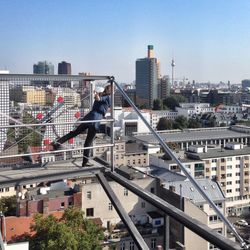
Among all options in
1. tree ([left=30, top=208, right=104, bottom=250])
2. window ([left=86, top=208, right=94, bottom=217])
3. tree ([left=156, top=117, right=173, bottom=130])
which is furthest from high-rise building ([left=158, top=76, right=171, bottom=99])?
tree ([left=30, top=208, right=104, bottom=250])

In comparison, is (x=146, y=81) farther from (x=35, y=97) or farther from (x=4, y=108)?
(x=4, y=108)

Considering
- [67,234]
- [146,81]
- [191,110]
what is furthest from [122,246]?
[146,81]

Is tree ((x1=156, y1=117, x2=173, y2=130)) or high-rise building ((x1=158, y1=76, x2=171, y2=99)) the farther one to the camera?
high-rise building ((x1=158, y1=76, x2=171, y2=99))

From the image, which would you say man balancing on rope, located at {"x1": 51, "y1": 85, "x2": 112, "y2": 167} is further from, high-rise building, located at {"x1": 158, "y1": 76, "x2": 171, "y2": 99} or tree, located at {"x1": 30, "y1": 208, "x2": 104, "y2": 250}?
high-rise building, located at {"x1": 158, "y1": 76, "x2": 171, "y2": 99}

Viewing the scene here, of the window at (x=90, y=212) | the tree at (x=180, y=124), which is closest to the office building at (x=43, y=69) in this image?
the window at (x=90, y=212)

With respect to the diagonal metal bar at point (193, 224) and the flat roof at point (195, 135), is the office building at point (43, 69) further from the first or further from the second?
the flat roof at point (195, 135)

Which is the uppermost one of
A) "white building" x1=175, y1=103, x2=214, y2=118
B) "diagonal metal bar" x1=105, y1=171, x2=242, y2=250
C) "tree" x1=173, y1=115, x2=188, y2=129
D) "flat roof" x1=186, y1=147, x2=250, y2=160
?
"diagonal metal bar" x1=105, y1=171, x2=242, y2=250

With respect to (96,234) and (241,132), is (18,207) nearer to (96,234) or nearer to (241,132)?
(96,234)
